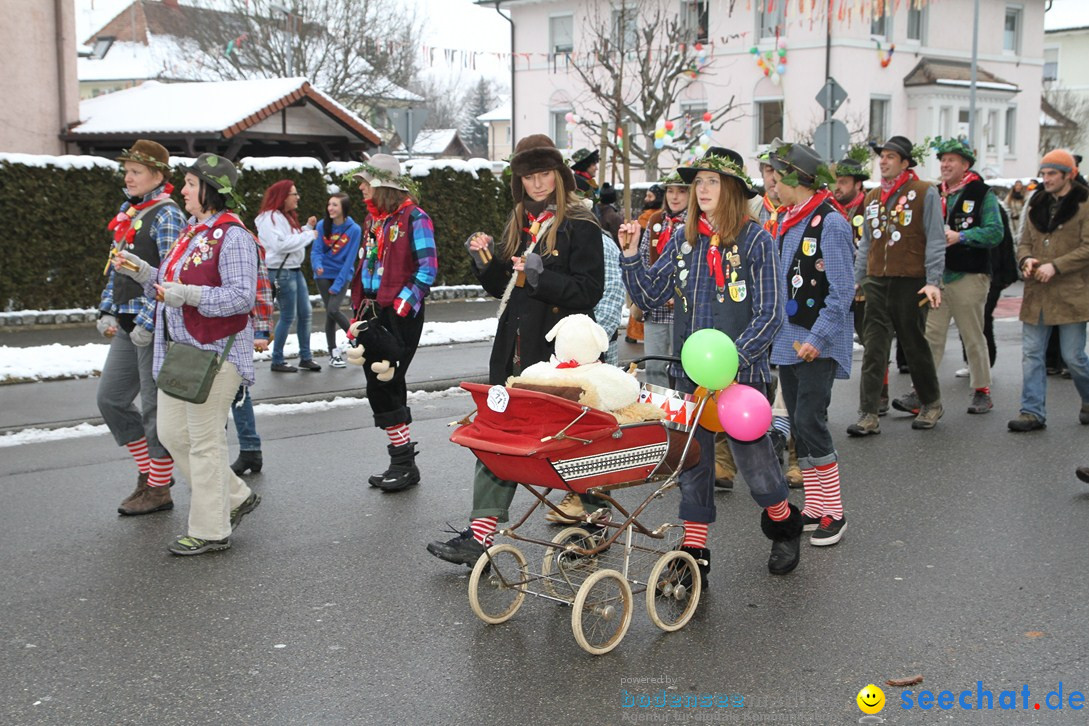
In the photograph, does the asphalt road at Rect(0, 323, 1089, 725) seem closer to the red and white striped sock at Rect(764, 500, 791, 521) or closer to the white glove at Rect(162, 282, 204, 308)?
the red and white striped sock at Rect(764, 500, 791, 521)

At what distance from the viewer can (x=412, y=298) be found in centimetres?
675

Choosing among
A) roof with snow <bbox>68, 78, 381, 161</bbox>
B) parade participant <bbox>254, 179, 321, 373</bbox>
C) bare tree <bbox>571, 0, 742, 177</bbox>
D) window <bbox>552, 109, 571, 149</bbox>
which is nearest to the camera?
parade participant <bbox>254, 179, 321, 373</bbox>

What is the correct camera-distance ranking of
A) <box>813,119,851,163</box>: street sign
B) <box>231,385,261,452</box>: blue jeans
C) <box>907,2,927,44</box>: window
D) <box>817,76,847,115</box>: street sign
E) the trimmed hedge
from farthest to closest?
<box>907,2,927,44</box>: window < <box>817,76,847,115</box>: street sign < <box>813,119,851,163</box>: street sign < the trimmed hedge < <box>231,385,261,452</box>: blue jeans

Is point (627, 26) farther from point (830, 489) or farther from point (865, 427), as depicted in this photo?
point (830, 489)

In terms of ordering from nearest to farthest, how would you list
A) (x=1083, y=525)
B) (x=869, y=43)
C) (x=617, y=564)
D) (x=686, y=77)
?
(x=617, y=564), (x=1083, y=525), (x=869, y=43), (x=686, y=77)

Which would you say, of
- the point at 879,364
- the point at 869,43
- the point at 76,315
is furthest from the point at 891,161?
the point at 869,43

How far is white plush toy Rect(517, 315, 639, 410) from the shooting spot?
455 centimetres

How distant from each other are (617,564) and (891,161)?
4382mm

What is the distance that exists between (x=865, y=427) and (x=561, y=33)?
37.7m

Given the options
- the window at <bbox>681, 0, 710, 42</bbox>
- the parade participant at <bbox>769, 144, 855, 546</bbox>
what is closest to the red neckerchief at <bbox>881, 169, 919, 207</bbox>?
the parade participant at <bbox>769, 144, 855, 546</bbox>

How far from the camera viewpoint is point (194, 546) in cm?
582

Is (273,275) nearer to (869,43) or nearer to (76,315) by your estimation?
(76,315)

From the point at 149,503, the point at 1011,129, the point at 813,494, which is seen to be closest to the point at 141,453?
the point at 149,503

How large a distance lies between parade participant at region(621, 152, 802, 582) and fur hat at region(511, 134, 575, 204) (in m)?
0.67
